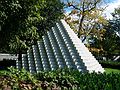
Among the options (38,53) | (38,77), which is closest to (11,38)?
(38,53)

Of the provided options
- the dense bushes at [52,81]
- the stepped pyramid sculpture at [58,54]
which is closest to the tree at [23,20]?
the stepped pyramid sculpture at [58,54]

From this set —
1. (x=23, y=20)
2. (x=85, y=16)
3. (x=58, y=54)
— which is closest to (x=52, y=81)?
(x=58, y=54)

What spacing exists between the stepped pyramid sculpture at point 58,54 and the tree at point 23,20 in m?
1.27

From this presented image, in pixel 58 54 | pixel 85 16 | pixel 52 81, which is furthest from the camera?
pixel 85 16

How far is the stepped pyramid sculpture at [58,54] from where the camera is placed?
19237 mm

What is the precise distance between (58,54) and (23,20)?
135 inches

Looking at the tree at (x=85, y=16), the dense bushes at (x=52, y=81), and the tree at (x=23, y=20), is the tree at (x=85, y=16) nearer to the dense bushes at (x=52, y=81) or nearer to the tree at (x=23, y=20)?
the tree at (x=23, y=20)

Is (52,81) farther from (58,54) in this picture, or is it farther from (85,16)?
(85,16)

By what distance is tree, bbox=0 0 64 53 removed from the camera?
2034 cm

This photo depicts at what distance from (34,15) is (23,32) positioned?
177 centimetres

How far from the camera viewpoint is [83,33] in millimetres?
45031

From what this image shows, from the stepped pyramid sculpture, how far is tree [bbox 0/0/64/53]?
1.27 meters

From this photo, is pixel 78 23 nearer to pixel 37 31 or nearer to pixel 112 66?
pixel 112 66

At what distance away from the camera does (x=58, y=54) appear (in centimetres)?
2067
